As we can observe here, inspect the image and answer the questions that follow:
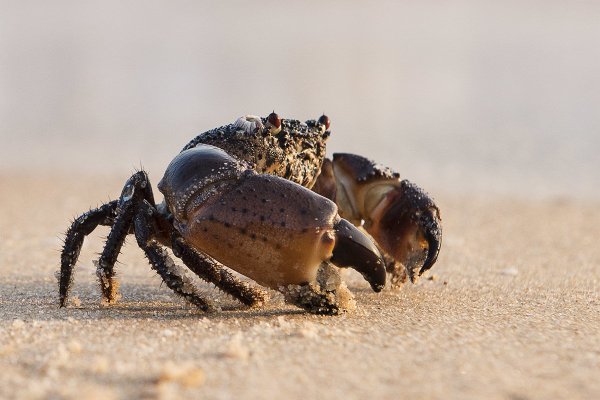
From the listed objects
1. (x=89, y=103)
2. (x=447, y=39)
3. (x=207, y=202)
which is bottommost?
(x=89, y=103)

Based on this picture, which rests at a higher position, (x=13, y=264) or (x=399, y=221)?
(x=399, y=221)

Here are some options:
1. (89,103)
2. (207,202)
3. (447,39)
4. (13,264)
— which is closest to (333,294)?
(207,202)

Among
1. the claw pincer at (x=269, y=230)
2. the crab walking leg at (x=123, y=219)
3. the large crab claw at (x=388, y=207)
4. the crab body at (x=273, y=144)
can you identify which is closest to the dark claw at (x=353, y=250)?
the claw pincer at (x=269, y=230)

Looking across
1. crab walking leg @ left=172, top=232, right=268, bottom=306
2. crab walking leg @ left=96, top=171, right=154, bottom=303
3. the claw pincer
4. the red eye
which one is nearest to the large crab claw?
the red eye

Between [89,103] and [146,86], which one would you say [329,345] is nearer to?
[89,103]

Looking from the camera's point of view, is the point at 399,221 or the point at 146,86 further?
the point at 146,86

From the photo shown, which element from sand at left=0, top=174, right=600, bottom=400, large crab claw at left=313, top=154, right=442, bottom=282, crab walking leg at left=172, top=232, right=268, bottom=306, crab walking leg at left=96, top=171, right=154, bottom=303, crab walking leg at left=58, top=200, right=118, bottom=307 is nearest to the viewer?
sand at left=0, top=174, right=600, bottom=400

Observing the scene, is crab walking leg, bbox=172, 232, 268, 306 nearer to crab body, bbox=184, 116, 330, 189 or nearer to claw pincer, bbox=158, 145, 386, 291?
claw pincer, bbox=158, 145, 386, 291
